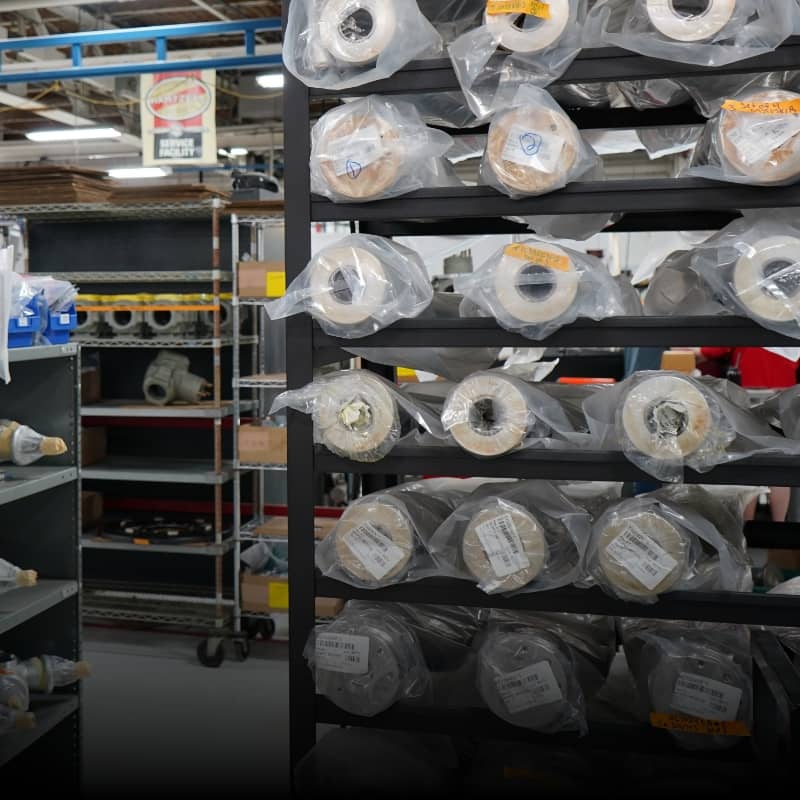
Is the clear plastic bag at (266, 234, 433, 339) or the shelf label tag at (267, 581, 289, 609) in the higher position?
the clear plastic bag at (266, 234, 433, 339)

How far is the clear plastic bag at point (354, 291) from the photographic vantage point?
1.84 metres

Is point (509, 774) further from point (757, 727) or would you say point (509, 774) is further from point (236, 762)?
point (236, 762)

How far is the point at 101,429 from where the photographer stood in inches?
192

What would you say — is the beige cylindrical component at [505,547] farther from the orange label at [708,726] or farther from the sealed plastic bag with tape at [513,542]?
the orange label at [708,726]

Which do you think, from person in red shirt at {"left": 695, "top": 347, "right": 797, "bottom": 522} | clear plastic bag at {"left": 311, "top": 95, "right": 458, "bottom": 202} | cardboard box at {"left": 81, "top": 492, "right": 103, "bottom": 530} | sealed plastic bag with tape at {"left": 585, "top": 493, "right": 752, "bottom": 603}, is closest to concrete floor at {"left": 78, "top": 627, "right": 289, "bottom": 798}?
cardboard box at {"left": 81, "top": 492, "right": 103, "bottom": 530}

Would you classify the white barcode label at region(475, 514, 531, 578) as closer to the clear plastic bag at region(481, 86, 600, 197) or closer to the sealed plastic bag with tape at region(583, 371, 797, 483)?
the sealed plastic bag with tape at region(583, 371, 797, 483)

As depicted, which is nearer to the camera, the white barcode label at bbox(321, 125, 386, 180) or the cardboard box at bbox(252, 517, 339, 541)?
the white barcode label at bbox(321, 125, 386, 180)

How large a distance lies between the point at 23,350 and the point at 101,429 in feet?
8.49

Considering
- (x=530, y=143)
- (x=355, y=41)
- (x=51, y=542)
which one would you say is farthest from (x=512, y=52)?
(x=51, y=542)

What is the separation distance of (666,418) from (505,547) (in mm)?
417

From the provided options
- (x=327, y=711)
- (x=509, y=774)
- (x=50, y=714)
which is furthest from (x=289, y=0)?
(x=50, y=714)

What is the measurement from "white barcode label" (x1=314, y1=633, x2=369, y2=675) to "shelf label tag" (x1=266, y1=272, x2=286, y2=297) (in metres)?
2.27

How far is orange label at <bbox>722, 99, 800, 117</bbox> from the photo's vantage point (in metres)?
1.64

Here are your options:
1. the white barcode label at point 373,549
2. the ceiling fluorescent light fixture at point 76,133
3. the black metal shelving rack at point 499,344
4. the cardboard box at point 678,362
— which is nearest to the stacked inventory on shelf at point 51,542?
the black metal shelving rack at point 499,344
